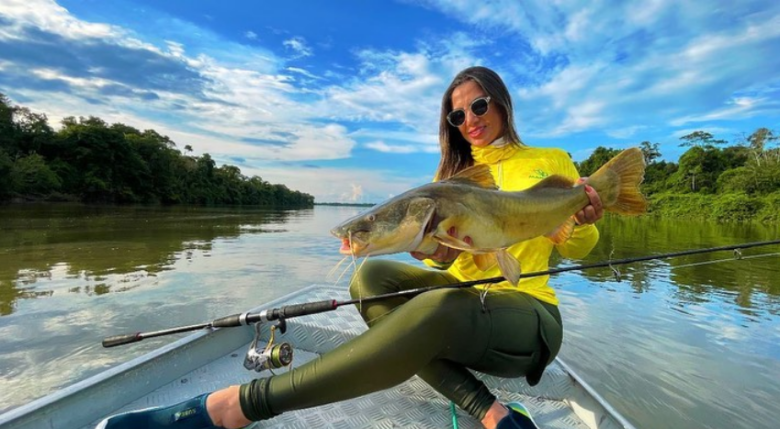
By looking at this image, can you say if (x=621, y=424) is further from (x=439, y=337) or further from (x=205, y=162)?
(x=205, y=162)

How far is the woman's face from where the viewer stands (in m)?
2.63

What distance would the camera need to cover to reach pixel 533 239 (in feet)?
7.61

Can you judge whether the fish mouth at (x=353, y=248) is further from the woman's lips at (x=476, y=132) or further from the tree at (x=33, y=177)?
the tree at (x=33, y=177)

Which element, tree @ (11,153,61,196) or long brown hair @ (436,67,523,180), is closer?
long brown hair @ (436,67,523,180)

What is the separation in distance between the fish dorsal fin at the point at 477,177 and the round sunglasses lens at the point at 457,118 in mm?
740

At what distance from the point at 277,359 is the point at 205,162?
94.1 m

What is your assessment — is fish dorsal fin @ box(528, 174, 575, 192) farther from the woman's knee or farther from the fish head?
the woman's knee

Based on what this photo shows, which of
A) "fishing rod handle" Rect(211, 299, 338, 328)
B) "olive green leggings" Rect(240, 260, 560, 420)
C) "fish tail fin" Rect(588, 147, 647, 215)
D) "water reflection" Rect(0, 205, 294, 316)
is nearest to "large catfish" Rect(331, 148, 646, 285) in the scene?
"fish tail fin" Rect(588, 147, 647, 215)

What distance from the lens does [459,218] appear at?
1901 mm

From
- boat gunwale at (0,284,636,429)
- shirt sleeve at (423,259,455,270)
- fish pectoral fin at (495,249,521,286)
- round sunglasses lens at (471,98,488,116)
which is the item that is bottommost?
boat gunwale at (0,284,636,429)

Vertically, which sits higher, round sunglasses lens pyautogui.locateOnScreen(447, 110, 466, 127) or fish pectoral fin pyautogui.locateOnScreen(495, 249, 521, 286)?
round sunglasses lens pyautogui.locateOnScreen(447, 110, 466, 127)

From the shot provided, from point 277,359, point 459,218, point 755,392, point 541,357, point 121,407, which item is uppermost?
point 459,218

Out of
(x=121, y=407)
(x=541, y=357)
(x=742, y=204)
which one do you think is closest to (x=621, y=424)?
(x=541, y=357)

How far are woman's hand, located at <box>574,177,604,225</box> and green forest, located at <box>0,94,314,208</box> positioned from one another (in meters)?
50.9
